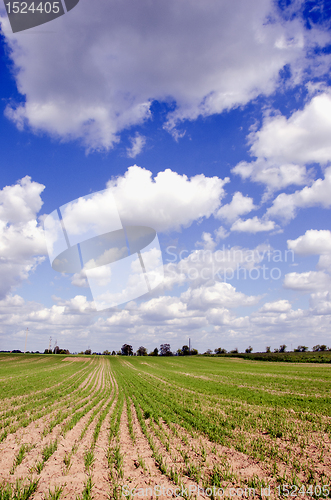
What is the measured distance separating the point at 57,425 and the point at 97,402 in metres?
6.59

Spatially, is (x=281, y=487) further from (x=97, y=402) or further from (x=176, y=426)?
(x=97, y=402)

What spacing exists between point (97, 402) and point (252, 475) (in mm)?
14384

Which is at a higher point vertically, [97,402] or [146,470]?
[146,470]

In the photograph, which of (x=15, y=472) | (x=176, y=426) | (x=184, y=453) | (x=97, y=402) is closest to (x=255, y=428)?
(x=176, y=426)

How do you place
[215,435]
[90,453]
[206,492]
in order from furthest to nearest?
[215,435] → [90,453] → [206,492]

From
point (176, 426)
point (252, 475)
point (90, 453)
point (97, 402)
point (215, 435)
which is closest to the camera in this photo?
point (252, 475)

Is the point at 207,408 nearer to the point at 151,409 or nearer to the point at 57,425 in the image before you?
the point at 151,409

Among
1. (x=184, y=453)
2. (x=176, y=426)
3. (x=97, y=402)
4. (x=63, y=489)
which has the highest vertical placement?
(x=63, y=489)

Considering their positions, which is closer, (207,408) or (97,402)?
(207,408)

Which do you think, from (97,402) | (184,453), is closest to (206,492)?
(184,453)

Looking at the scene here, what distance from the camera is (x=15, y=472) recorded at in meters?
7.21

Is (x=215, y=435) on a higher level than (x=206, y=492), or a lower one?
lower

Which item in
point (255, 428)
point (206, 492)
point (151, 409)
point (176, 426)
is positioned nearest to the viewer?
point (206, 492)

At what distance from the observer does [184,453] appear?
852 cm
